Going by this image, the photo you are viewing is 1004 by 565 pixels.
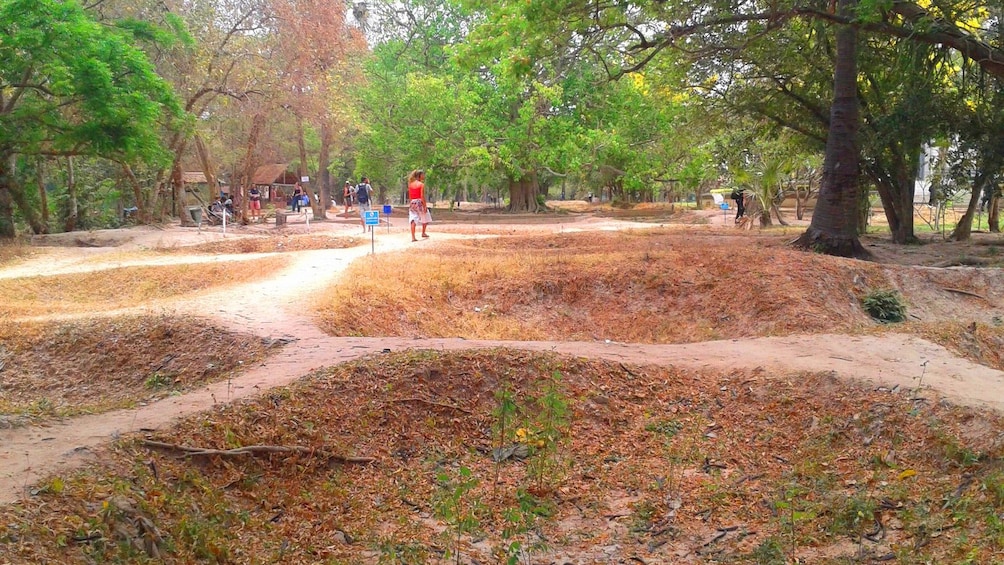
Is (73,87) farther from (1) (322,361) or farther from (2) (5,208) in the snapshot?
(1) (322,361)

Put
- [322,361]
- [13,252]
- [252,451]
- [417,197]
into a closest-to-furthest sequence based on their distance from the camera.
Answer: [252,451]
[322,361]
[13,252]
[417,197]

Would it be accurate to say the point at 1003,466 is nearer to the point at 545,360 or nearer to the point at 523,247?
the point at 545,360

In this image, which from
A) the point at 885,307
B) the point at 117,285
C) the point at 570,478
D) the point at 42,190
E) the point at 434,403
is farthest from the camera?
the point at 42,190

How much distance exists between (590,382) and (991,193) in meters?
16.0

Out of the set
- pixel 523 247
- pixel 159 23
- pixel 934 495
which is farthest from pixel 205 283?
pixel 159 23

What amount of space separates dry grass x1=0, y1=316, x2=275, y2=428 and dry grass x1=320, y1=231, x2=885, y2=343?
1.51m

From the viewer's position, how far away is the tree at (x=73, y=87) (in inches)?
561

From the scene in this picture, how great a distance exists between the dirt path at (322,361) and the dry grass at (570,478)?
29cm

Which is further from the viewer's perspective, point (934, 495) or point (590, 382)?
point (590, 382)

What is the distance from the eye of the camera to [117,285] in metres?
12.3

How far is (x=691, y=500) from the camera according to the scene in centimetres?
524

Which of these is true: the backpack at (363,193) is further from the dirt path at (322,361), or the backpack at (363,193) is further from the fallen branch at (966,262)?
the fallen branch at (966,262)

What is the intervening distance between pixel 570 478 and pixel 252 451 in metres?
2.37

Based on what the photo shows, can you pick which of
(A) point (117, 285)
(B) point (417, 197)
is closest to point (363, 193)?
A: (B) point (417, 197)
